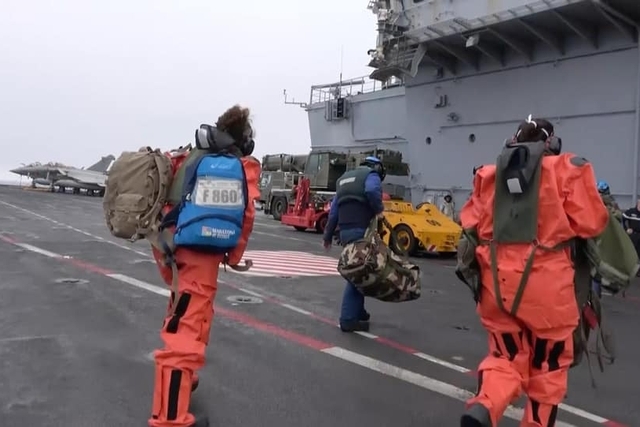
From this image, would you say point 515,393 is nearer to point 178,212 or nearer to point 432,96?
point 178,212

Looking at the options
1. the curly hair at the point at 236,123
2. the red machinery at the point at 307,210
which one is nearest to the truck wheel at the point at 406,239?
the red machinery at the point at 307,210

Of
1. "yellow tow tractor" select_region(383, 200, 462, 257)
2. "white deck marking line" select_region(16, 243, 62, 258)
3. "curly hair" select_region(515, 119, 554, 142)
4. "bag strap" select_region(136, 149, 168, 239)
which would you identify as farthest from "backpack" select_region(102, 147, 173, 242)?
"yellow tow tractor" select_region(383, 200, 462, 257)

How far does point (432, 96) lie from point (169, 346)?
2203 centimetres

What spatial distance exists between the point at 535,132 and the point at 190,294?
7.50 feet

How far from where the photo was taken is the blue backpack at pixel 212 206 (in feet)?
12.3

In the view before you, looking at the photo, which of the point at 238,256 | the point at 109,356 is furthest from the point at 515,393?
the point at 109,356

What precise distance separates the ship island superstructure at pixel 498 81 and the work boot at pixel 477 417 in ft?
53.7

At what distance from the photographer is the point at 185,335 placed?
12.2 feet

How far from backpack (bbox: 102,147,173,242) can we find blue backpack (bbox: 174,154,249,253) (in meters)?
0.20

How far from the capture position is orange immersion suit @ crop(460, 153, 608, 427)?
3.34m

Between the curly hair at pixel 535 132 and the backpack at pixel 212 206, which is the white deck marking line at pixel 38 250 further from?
the curly hair at pixel 535 132

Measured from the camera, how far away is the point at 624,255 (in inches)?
137

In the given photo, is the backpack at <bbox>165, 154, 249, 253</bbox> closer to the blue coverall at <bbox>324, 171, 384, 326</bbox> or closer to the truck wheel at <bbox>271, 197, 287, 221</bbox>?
the blue coverall at <bbox>324, 171, 384, 326</bbox>

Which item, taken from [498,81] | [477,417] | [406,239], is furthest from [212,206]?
[498,81]
